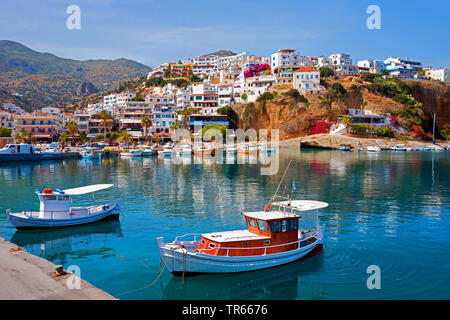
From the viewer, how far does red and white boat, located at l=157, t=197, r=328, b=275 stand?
53.4 feet

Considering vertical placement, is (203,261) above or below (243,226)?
above

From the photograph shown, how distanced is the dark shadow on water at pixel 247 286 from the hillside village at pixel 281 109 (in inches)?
3859

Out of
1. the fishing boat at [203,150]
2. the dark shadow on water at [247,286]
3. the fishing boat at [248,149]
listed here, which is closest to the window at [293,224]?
the dark shadow on water at [247,286]

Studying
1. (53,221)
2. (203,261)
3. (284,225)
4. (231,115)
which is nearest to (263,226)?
(284,225)

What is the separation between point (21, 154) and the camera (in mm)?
79750

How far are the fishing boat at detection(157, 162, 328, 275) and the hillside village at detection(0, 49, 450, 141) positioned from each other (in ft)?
317

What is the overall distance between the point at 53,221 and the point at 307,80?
11210cm

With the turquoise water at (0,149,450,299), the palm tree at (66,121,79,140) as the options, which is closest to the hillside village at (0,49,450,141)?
the palm tree at (66,121,79,140)

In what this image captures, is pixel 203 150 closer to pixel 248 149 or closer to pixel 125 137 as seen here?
pixel 248 149

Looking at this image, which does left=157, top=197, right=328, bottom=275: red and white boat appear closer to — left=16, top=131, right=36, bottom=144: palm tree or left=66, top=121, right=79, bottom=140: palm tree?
left=16, top=131, right=36, bottom=144: palm tree

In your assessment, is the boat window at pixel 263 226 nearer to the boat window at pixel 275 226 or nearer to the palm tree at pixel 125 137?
the boat window at pixel 275 226

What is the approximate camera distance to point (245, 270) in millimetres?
17062

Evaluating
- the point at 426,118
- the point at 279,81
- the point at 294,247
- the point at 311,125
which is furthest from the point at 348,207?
the point at 426,118

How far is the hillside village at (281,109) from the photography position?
380 ft
